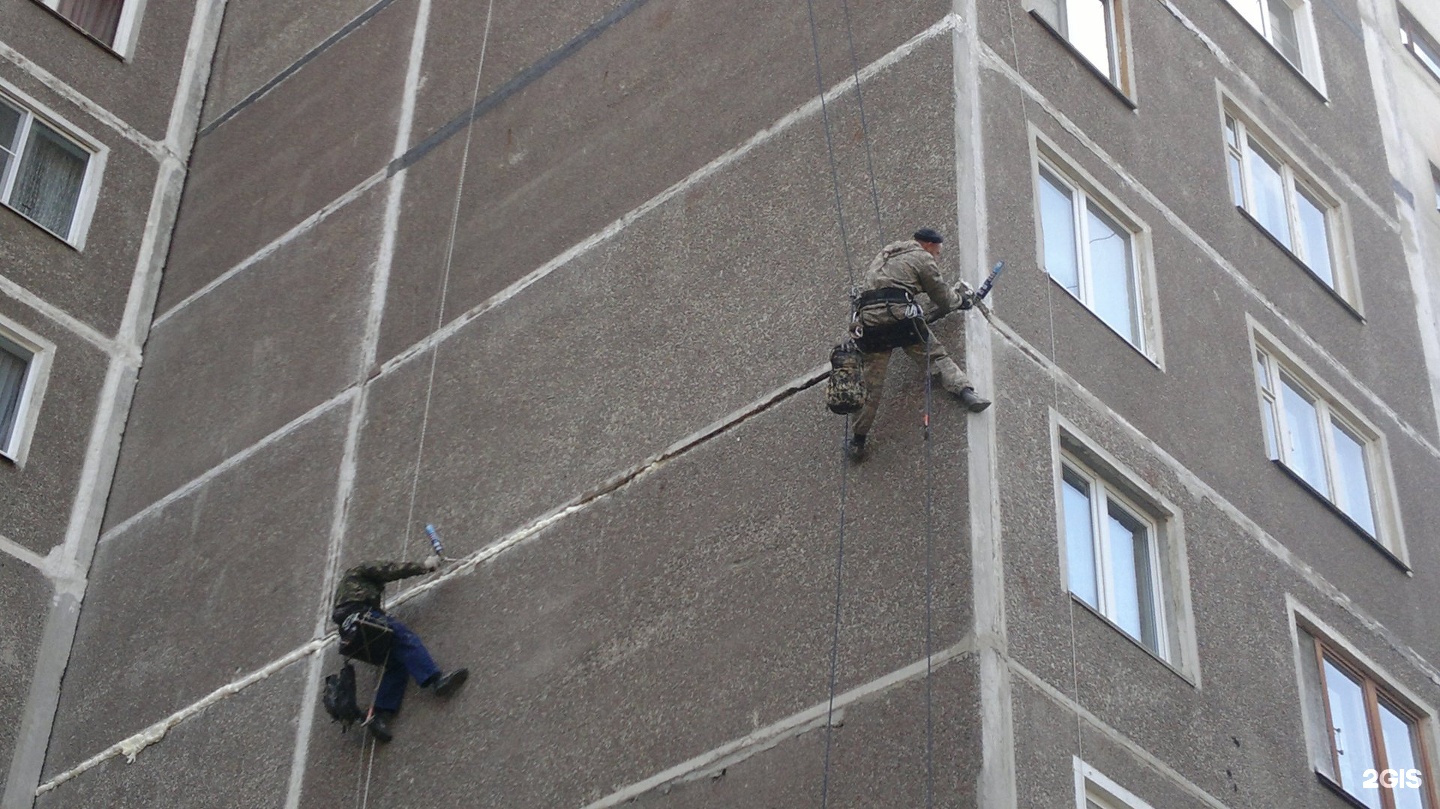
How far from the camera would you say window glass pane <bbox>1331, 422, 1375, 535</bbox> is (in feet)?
56.0

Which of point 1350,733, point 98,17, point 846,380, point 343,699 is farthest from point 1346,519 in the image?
point 98,17

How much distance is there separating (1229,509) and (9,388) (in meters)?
11.7

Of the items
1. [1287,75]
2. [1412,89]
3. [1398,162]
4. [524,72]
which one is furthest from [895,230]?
[1412,89]

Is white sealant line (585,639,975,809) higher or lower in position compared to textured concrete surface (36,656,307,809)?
lower

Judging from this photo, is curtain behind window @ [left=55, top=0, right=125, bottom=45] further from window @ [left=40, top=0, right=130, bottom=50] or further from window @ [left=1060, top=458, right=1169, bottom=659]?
window @ [left=1060, top=458, right=1169, bottom=659]

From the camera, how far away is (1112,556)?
14.0 meters

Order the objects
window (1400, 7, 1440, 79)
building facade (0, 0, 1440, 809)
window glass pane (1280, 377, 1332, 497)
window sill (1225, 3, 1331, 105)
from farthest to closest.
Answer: window (1400, 7, 1440, 79) < window sill (1225, 3, 1331, 105) < window glass pane (1280, 377, 1332, 497) < building facade (0, 0, 1440, 809)

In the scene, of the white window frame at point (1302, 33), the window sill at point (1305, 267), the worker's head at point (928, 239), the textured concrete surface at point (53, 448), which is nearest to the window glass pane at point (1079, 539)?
the worker's head at point (928, 239)

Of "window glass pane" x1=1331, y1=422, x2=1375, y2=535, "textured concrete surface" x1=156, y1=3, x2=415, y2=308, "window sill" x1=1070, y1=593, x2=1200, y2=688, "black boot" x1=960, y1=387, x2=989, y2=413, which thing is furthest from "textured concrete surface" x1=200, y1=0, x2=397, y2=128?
"window sill" x1=1070, y1=593, x2=1200, y2=688

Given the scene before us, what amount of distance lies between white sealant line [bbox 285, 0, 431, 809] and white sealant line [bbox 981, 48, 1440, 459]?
630cm

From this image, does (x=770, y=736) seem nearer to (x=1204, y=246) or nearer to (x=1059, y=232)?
(x=1059, y=232)

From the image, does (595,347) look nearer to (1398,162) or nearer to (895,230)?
(895,230)

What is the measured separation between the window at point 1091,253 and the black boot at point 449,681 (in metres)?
5.34

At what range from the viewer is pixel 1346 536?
53.8 feet
